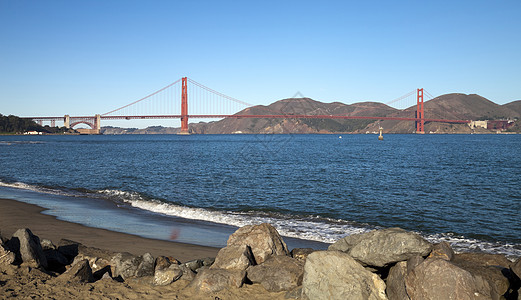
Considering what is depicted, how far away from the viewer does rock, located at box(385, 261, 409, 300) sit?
186 inches

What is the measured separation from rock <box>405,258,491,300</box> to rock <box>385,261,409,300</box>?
20 centimetres

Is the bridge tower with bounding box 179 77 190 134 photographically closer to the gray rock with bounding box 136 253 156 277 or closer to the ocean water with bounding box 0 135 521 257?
the ocean water with bounding box 0 135 521 257

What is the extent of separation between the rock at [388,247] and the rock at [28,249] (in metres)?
4.64

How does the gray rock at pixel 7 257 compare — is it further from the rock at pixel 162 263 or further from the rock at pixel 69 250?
the rock at pixel 162 263

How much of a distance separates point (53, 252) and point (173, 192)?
11766 millimetres

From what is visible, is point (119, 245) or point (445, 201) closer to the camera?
point (119, 245)

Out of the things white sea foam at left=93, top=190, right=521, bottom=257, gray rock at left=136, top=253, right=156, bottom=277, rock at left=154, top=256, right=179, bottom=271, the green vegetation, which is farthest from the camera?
the green vegetation

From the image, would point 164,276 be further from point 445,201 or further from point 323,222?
point 445,201

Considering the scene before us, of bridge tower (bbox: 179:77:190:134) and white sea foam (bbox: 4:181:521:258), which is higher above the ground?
bridge tower (bbox: 179:77:190:134)

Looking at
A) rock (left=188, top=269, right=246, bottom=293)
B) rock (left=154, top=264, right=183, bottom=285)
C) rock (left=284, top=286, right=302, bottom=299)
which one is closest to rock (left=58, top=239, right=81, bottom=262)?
rock (left=154, top=264, right=183, bottom=285)

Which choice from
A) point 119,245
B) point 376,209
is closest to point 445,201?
point 376,209

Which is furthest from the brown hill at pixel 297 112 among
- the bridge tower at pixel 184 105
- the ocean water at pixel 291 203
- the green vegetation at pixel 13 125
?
the green vegetation at pixel 13 125

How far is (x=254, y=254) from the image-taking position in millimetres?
6250

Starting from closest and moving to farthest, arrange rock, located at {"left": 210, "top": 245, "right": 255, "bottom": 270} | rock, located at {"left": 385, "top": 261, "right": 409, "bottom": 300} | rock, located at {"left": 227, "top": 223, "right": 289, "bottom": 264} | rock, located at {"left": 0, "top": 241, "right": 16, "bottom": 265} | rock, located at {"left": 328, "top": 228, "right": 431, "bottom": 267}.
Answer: rock, located at {"left": 385, "top": 261, "right": 409, "bottom": 300} < rock, located at {"left": 328, "top": 228, "right": 431, "bottom": 267} < rock, located at {"left": 0, "top": 241, "right": 16, "bottom": 265} < rock, located at {"left": 210, "top": 245, "right": 255, "bottom": 270} < rock, located at {"left": 227, "top": 223, "right": 289, "bottom": 264}
